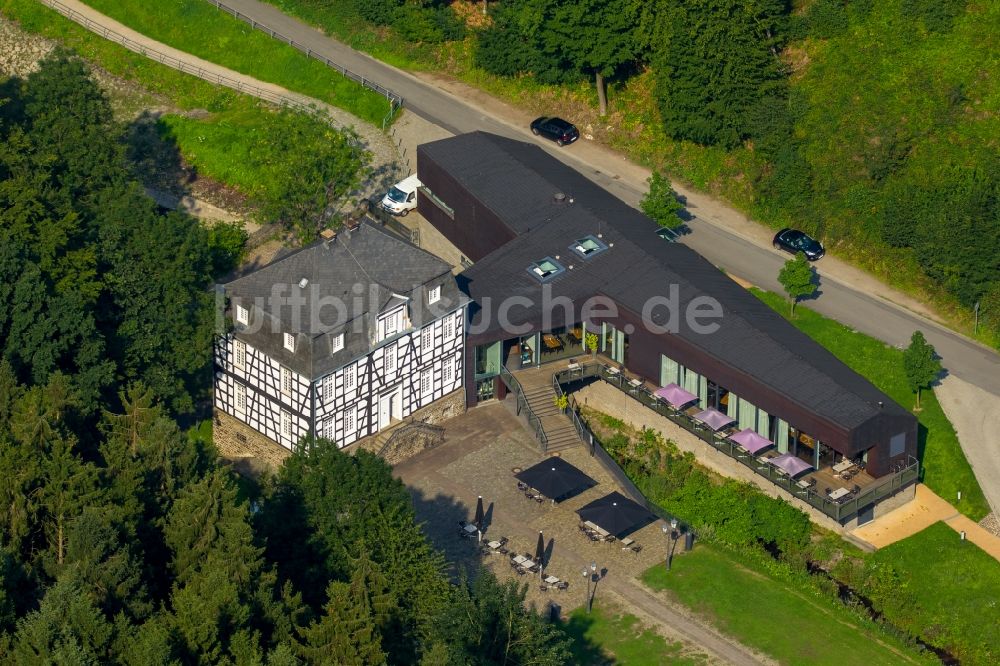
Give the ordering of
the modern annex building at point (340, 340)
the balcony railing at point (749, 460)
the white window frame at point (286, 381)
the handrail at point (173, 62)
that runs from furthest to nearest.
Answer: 1. the handrail at point (173, 62)
2. the white window frame at point (286, 381)
3. the modern annex building at point (340, 340)
4. the balcony railing at point (749, 460)

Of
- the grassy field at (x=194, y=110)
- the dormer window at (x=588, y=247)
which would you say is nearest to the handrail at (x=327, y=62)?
the grassy field at (x=194, y=110)

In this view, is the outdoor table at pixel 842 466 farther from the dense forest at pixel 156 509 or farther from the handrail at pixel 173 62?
the handrail at pixel 173 62

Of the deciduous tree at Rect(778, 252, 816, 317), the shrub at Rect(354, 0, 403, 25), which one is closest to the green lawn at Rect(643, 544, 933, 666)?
A: the deciduous tree at Rect(778, 252, 816, 317)

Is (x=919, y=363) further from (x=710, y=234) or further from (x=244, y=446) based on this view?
(x=244, y=446)

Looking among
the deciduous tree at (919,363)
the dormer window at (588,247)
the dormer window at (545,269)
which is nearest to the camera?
the deciduous tree at (919,363)

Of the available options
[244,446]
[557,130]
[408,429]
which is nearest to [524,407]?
[408,429]

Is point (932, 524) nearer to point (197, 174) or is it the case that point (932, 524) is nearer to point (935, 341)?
point (935, 341)

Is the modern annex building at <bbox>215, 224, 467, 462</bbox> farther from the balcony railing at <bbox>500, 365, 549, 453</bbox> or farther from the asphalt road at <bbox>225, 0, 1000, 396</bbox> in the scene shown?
the asphalt road at <bbox>225, 0, 1000, 396</bbox>
